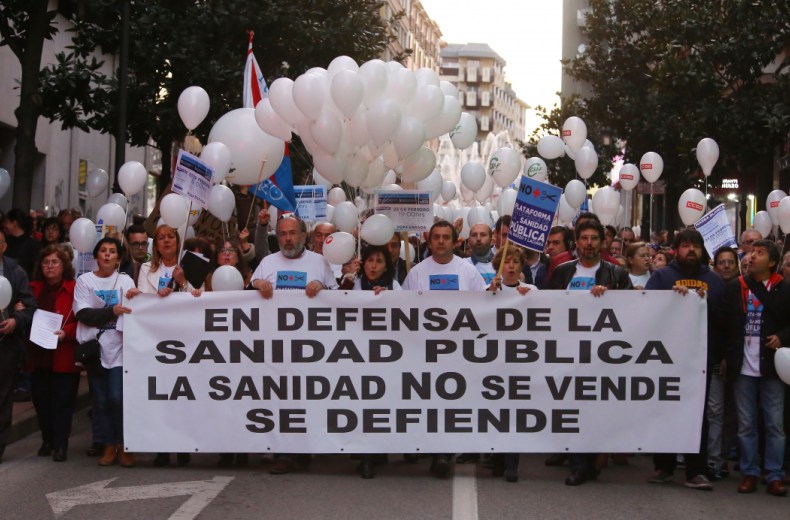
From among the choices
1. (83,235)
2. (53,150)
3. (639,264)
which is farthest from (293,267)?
(53,150)

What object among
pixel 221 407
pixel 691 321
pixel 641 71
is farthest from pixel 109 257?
pixel 641 71

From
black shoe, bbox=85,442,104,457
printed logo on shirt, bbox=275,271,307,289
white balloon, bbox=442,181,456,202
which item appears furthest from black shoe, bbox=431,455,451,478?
white balloon, bbox=442,181,456,202

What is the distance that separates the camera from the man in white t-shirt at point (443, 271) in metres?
9.77

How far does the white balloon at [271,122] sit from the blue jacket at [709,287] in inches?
140

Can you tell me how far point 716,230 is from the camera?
12.3 metres

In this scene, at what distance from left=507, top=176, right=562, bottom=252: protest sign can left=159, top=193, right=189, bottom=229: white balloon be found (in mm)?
2619

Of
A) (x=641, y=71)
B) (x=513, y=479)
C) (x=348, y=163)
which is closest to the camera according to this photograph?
(x=513, y=479)

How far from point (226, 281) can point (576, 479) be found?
282cm

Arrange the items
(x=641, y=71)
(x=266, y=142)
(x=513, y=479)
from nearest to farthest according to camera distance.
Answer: (x=513, y=479) → (x=266, y=142) → (x=641, y=71)

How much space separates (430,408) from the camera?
9.52 metres

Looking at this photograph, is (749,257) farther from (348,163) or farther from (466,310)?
(348,163)

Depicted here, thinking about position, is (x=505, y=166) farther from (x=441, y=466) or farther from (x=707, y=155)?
(x=441, y=466)

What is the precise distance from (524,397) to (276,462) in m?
1.79

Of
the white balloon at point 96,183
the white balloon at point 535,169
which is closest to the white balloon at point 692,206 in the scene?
the white balloon at point 535,169
